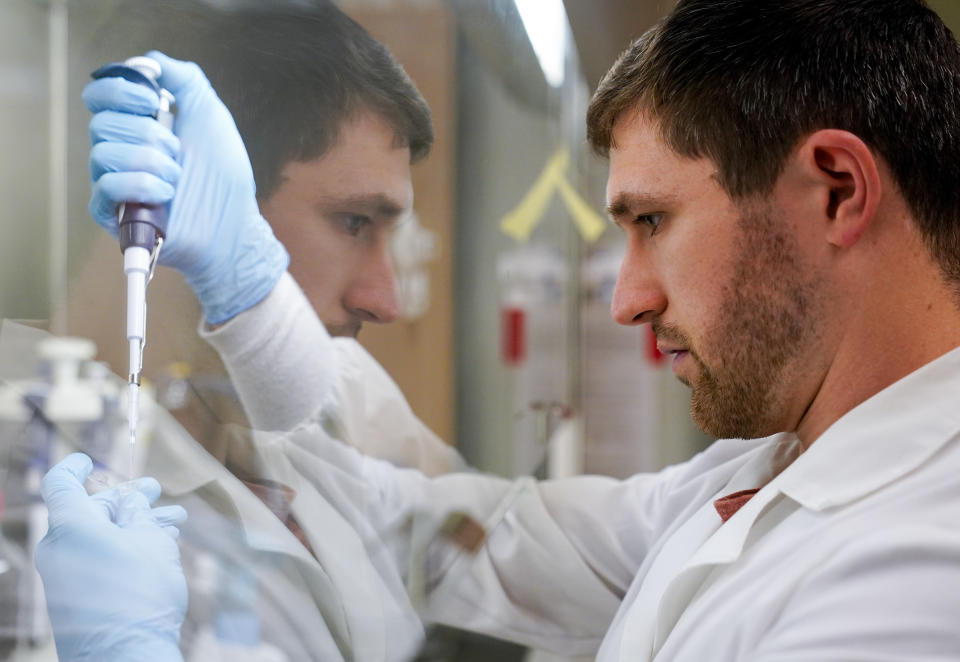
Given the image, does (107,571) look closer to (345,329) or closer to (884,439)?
(345,329)

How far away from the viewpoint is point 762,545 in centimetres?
94

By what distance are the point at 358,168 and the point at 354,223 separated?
0.20 feet

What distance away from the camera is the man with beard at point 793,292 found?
878mm

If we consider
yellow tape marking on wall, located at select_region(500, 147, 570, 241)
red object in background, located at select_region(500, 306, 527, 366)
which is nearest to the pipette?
yellow tape marking on wall, located at select_region(500, 147, 570, 241)

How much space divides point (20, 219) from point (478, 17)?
2.75 ft

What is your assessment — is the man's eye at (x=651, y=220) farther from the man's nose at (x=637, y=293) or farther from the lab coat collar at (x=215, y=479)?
the lab coat collar at (x=215, y=479)

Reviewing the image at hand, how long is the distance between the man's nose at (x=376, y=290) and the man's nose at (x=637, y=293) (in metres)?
0.31

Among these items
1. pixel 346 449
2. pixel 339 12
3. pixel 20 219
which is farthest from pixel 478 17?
pixel 20 219

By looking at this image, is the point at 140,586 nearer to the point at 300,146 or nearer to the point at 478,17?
the point at 300,146

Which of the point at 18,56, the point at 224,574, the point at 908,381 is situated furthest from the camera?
the point at 908,381

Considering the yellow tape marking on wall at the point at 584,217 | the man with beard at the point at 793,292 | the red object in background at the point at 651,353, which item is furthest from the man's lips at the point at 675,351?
the red object in background at the point at 651,353

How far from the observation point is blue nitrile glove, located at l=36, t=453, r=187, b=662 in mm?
623

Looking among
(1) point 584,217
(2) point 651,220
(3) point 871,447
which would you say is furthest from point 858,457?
(1) point 584,217

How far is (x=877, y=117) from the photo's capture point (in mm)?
953
